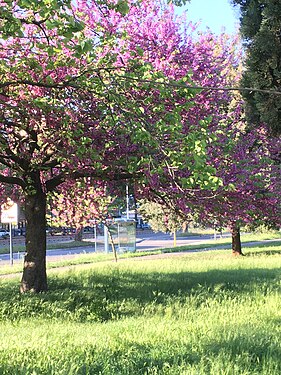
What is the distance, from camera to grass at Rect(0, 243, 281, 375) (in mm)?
4215

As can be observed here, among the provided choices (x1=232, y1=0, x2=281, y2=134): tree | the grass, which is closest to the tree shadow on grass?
the grass

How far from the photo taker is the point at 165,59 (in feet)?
32.2

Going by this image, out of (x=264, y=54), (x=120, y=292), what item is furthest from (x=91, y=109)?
(x=120, y=292)

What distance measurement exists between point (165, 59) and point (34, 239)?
4728 millimetres

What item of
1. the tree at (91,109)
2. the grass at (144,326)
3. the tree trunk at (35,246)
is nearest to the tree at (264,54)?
the tree at (91,109)

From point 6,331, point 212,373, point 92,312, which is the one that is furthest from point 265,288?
point 212,373

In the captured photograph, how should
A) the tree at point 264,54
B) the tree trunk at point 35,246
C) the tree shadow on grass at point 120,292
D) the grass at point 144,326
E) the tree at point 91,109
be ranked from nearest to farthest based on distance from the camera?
the grass at point 144,326 < the tree at point 91,109 < the tree at point 264,54 < the tree shadow on grass at point 120,292 < the tree trunk at point 35,246

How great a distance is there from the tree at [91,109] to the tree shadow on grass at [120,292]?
41.8 inches

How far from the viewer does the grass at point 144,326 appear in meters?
4.21

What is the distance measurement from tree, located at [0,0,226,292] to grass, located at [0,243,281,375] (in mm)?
1877

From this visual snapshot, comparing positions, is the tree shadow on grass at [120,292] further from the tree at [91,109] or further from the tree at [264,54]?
the tree at [264,54]

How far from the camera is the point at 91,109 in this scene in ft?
27.4

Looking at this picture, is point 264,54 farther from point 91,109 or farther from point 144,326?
point 144,326

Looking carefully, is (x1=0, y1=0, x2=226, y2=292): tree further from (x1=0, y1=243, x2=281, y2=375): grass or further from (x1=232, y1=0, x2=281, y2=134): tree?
(x1=0, y1=243, x2=281, y2=375): grass
